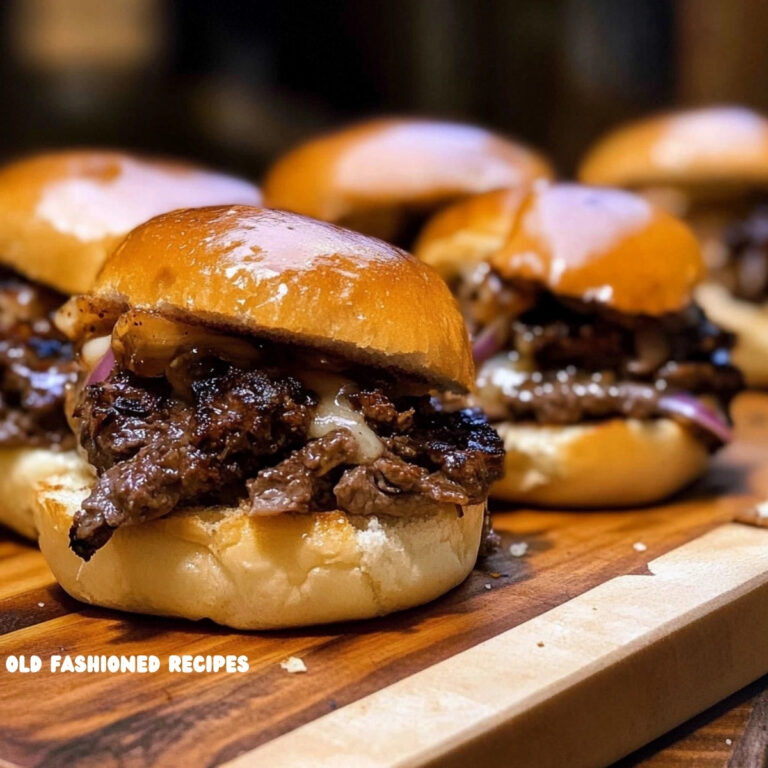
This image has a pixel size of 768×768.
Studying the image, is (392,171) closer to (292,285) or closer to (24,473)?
(24,473)

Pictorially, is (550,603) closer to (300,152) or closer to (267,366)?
(267,366)

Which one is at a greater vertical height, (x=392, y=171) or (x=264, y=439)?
(x=392, y=171)

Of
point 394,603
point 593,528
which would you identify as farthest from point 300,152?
point 394,603

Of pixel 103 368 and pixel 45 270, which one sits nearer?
pixel 103 368

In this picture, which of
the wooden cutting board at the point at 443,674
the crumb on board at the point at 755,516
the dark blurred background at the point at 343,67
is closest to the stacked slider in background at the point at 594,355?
the crumb on board at the point at 755,516

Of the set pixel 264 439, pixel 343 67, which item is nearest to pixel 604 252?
pixel 264 439

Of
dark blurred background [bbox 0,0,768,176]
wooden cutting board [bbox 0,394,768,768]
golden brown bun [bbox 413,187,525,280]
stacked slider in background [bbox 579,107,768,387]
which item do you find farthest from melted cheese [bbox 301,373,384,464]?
dark blurred background [bbox 0,0,768,176]
